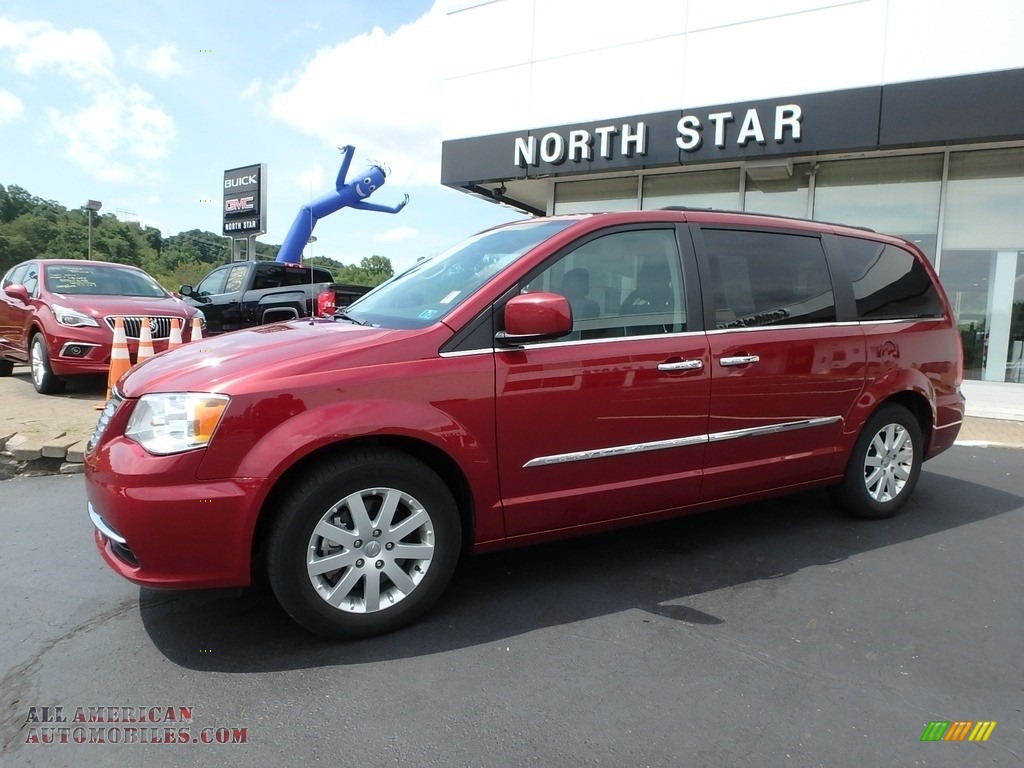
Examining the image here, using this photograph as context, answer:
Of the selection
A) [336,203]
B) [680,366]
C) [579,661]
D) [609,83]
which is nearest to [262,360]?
[579,661]

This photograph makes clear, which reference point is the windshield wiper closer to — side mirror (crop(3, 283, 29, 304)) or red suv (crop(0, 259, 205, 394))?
red suv (crop(0, 259, 205, 394))

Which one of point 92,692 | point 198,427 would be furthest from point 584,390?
point 92,692

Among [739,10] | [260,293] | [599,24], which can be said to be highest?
[599,24]

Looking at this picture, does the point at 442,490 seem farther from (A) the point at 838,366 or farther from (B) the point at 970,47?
(B) the point at 970,47

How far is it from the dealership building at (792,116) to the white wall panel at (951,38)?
2cm

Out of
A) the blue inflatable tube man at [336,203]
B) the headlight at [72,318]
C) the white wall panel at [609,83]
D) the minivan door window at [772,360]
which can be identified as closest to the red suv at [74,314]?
the headlight at [72,318]

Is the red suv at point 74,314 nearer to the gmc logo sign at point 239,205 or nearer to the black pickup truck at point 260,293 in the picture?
the black pickup truck at point 260,293

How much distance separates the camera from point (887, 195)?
1039 cm

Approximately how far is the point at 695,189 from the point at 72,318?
962cm

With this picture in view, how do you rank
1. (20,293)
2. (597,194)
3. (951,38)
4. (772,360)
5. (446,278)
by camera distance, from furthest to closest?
(597,194)
(951,38)
(20,293)
(772,360)
(446,278)

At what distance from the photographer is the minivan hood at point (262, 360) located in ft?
8.15

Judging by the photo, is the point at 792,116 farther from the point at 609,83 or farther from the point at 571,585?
the point at 571,585

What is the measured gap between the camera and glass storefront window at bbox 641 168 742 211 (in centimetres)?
1143

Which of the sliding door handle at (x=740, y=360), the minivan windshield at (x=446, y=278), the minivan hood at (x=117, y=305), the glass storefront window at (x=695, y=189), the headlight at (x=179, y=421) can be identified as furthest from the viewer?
the glass storefront window at (x=695, y=189)
